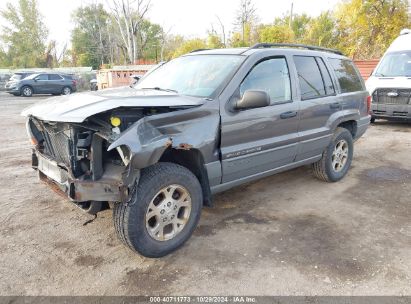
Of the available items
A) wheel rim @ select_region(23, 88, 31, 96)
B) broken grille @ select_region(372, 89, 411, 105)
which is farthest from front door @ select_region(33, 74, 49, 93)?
broken grille @ select_region(372, 89, 411, 105)

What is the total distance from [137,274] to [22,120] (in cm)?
1009

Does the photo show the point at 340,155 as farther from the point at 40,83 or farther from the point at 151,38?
the point at 151,38

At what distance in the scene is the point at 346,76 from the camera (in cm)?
518

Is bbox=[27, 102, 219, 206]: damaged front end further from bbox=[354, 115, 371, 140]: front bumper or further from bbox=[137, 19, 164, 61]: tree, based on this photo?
bbox=[137, 19, 164, 61]: tree

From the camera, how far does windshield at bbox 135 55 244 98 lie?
358 cm

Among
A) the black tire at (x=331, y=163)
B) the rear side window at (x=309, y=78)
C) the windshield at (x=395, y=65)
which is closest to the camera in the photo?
the rear side window at (x=309, y=78)

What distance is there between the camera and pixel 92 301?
257 cm

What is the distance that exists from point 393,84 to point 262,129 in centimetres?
717

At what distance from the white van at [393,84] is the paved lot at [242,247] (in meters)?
4.93

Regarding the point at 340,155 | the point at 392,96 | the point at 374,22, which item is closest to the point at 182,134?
the point at 340,155

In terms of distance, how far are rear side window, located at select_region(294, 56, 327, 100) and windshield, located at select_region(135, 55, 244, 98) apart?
967mm

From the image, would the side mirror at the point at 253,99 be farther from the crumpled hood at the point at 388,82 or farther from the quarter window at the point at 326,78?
the crumpled hood at the point at 388,82

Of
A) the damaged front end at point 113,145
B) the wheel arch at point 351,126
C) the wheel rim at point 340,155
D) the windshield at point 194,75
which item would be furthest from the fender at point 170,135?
the wheel arch at point 351,126

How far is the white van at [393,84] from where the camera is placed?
9.09 meters
